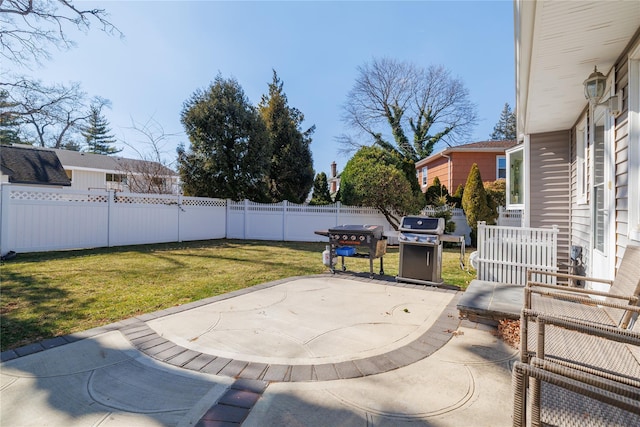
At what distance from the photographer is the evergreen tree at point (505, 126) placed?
40750mm

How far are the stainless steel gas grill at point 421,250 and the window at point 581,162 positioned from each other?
2.35 meters

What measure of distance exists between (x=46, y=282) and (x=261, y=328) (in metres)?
4.37

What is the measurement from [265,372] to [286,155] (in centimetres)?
1546

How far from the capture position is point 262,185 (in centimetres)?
1456

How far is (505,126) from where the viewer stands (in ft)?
136

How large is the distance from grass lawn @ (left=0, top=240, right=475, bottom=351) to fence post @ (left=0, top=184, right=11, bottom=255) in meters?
0.59

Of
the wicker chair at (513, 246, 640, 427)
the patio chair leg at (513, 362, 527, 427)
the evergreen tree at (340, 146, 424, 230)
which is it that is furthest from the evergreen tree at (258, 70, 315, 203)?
the patio chair leg at (513, 362, 527, 427)

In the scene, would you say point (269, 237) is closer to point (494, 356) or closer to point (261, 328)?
point (261, 328)

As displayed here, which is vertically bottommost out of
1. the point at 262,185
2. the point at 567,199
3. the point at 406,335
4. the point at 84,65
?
the point at 406,335

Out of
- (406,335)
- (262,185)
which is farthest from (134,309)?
(262,185)

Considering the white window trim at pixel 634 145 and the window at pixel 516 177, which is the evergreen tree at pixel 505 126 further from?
the white window trim at pixel 634 145

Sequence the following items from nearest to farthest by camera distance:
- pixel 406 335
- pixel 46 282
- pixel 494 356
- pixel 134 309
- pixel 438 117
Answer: pixel 494 356 → pixel 406 335 → pixel 134 309 → pixel 46 282 → pixel 438 117

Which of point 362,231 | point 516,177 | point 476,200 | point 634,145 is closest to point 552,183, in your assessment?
point 516,177

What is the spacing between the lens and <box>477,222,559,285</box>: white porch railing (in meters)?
4.89
